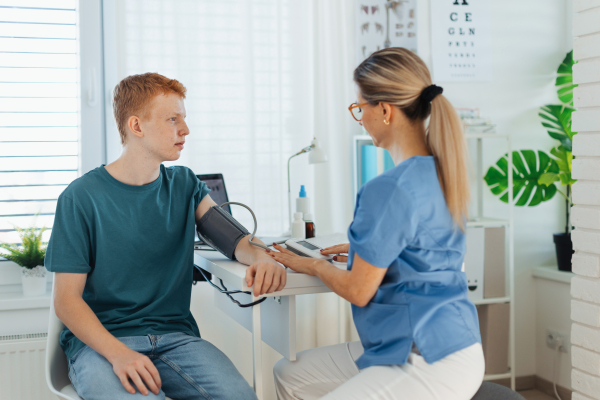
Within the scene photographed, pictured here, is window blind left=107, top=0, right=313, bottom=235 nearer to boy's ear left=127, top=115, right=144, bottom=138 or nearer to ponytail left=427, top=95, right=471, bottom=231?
boy's ear left=127, top=115, right=144, bottom=138

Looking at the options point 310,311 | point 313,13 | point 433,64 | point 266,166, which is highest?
point 313,13

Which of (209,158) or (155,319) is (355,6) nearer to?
(209,158)

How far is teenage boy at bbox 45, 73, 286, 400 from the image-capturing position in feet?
4.17

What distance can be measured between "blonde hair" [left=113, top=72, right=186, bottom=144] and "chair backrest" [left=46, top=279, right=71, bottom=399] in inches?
20.2

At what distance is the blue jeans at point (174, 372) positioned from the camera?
1.21 m

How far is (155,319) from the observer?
4.71 ft

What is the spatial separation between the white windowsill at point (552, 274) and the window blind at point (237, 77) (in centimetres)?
134

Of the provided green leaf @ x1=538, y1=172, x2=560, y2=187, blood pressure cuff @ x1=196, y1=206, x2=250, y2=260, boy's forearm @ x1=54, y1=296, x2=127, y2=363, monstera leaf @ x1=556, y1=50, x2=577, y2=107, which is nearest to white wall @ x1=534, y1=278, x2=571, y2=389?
green leaf @ x1=538, y1=172, x2=560, y2=187

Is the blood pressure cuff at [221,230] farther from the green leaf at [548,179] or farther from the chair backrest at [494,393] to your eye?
the green leaf at [548,179]

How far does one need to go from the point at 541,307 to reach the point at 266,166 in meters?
1.60

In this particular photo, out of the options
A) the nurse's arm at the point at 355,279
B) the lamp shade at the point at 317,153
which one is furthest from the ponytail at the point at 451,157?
the lamp shade at the point at 317,153

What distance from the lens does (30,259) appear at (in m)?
2.07

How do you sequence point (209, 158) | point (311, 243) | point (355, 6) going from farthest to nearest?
1. point (355, 6)
2. point (209, 158)
3. point (311, 243)

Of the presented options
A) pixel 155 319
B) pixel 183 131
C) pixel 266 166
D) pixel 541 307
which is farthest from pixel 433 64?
pixel 155 319
